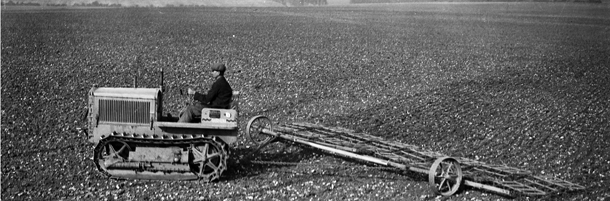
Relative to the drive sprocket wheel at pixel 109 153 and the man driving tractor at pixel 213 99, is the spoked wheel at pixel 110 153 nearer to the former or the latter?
the drive sprocket wheel at pixel 109 153

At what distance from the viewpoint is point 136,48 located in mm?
27219

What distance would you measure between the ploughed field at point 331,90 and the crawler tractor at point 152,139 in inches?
8.8

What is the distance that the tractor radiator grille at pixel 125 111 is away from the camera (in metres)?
10.3

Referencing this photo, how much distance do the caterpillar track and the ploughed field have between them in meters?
0.18

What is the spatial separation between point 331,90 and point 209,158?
10.1 metres

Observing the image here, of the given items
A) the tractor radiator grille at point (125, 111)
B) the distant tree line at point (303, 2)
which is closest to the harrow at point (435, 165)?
the tractor radiator grille at point (125, 111)

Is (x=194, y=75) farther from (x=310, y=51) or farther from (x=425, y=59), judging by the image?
(x=425, y=59)

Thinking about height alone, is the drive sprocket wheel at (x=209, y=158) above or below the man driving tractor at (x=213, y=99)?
below

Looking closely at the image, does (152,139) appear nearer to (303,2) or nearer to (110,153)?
(110,153)

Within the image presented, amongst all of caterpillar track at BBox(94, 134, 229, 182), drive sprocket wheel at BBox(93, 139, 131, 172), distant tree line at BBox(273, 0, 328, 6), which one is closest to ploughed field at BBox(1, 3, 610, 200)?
caterpillar track at BBox(94, 134, 229, 182)

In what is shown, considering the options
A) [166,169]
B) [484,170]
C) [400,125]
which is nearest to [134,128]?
[166,169]

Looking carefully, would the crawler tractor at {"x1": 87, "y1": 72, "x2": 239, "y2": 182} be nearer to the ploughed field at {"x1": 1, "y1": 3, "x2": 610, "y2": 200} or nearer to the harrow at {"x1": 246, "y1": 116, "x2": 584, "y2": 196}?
the ploughed field at {"x1": 1, "y1": 3, "x2": 610, "y2": 200}

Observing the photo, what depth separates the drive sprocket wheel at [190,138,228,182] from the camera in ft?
32.5

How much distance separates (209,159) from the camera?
32.6 ft
